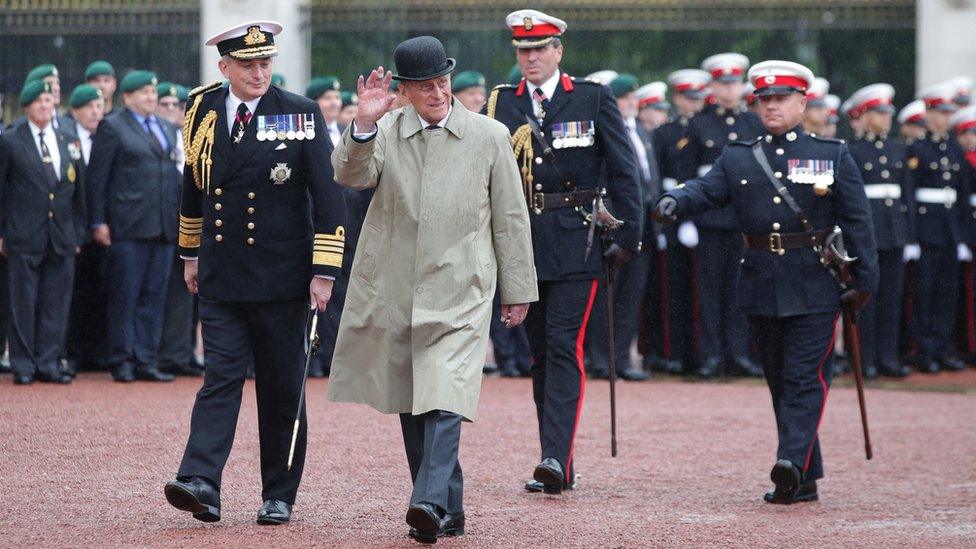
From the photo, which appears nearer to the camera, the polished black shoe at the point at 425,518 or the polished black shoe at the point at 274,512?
the polished black shoe at the point at 425,518

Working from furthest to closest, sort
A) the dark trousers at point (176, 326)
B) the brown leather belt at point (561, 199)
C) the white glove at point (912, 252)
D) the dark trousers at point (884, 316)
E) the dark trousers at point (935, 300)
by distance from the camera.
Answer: the dark trousers at point (935, 300) < the white glove at point (912, 252) < the dark trousers at point (884, 316) < the dark trousers at point (176, 326) < the brown leather belt at point (561, 199)

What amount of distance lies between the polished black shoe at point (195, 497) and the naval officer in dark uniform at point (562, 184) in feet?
5.53

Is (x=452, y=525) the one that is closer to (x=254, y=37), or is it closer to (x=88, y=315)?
(x=254, y=37)

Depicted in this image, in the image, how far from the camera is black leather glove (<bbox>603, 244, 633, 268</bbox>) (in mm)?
7578

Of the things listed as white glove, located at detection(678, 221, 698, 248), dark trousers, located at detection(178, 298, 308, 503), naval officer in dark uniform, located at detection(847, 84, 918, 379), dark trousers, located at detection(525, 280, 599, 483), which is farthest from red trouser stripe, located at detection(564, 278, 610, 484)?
naval officer in dark uniform, located at detection(847, 84, 918, 379)

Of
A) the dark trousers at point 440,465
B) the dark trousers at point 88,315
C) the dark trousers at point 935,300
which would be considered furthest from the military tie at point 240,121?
the dark trousers at point 935,300

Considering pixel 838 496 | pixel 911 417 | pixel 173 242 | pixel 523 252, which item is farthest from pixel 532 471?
pixel 173 242

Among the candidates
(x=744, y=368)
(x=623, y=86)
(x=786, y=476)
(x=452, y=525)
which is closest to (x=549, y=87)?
(x=786, y=476)

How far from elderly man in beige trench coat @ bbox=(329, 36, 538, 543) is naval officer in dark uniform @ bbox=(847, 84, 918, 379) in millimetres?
6857

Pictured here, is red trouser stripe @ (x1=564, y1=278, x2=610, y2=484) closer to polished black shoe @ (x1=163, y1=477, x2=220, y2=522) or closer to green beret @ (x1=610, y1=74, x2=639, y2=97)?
polished black shoe @ (x1=163, y1=477, x2=220, y2=522)

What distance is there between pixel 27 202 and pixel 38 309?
0.67m

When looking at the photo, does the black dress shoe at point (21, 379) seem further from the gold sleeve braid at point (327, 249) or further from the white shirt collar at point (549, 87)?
the gold sleeve braid at point (327, 249)

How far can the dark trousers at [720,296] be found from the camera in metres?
12.4

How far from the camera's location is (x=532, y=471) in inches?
316
